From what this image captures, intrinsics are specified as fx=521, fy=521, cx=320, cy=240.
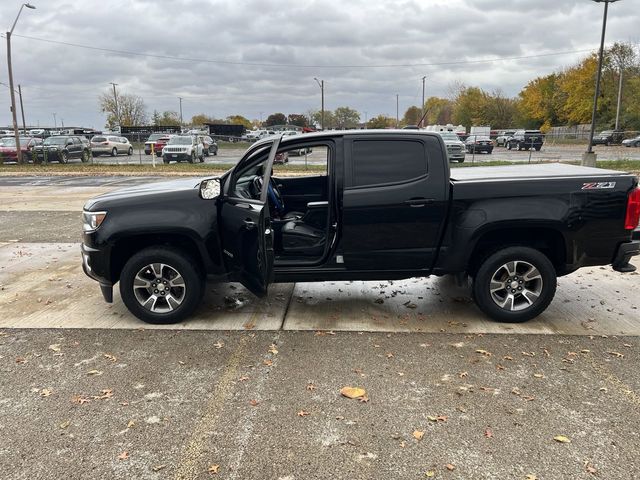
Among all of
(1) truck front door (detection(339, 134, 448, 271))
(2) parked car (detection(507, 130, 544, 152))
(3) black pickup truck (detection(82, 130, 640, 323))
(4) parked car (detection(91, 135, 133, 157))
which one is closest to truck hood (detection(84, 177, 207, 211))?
(3) black pickup truck (detection(82, 130, 640, 323))

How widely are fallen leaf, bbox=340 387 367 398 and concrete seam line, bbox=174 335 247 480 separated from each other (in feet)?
2.70

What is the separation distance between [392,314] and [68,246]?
591 centimetres

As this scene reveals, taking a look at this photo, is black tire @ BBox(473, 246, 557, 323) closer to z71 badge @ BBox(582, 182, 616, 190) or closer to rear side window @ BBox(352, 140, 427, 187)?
z71 badge @ BBox(582, 182, 616, 190)

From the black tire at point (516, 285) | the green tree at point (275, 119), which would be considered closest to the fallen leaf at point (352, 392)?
the black tire at point (516, 285)

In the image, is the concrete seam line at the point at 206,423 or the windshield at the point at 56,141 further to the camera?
the windshield at the point at 56,141

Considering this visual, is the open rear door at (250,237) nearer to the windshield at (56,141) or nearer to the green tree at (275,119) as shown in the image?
the windshield at (56,141)

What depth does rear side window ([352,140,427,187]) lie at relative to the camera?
4855 millimetres

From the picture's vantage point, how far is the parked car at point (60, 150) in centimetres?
2878

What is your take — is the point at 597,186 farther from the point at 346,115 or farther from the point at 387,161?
the point at 346,115

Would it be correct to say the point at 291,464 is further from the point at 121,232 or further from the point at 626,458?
the point at 121,232

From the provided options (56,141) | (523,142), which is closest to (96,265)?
(56,141)

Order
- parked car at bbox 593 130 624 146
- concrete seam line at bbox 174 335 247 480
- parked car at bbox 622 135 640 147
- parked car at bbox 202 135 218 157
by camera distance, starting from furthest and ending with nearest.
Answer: parked car at bbox 593 130 624 146 < parked car at bbox 622 135 640 147 < parked car at bbox 202 135 218 157 < concrete seam line at bbox 174 335 247 480

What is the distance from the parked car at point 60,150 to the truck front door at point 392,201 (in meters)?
28.5

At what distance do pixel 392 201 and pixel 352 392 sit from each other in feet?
6.06
